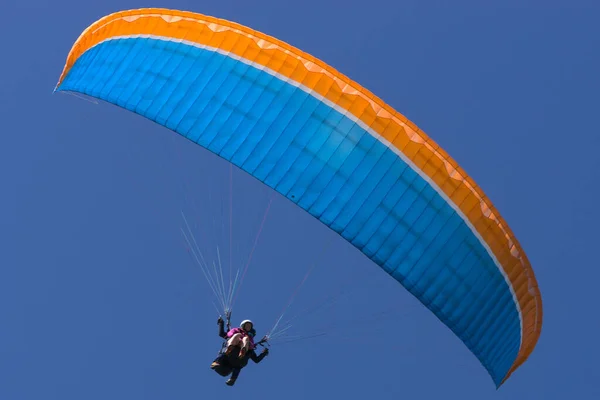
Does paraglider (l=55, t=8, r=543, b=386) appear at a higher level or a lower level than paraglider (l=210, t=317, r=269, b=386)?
higher

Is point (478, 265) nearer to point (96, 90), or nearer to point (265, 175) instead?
point (265, 175)

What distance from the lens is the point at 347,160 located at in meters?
23.2

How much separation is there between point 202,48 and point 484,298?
257 inches

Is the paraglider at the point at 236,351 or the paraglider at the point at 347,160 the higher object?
the paraglider at the point at 347,160

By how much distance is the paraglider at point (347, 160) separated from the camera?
76.0ft

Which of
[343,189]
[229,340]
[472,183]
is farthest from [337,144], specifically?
[229,340]

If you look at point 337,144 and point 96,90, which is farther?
point 96,90

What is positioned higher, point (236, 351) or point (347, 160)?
point (347, 160)

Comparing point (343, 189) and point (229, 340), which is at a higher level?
point (343, 189)

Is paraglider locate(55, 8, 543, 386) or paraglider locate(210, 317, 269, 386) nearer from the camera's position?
paraglider locate(55, 8, 543, 386)

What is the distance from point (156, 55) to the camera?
Answer: 2484cm

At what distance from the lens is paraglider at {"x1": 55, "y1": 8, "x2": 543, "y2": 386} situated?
76.0 ft

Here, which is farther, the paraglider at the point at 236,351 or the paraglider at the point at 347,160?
the paraglider at the point at 236,351

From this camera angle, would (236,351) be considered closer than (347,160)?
No
